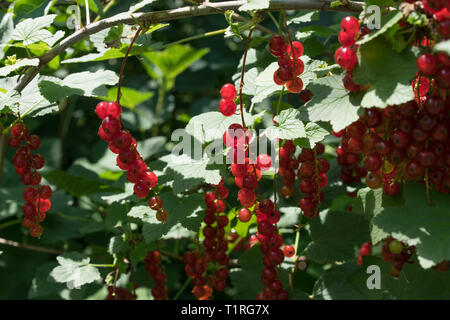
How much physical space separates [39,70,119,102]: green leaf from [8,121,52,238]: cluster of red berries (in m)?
0.09

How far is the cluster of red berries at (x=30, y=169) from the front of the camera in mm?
999

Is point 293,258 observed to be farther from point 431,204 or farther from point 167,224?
point 431,204

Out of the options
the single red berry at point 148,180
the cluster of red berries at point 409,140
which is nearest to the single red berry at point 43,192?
the single red berry at point 148,180

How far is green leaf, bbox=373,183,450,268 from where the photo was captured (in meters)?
0.71

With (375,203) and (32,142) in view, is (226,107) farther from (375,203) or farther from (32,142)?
(32,142)

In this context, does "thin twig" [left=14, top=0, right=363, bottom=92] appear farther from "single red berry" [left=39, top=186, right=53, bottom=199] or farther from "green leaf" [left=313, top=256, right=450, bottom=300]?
"green leaf" [left=313, top=256, right=450, bottom=300]

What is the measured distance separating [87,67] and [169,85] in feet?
1.23

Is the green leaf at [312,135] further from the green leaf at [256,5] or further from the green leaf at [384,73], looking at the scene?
the green leaf at [256,5]

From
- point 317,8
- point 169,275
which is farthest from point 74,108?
point 317,8

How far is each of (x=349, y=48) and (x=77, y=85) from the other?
56 centimetres

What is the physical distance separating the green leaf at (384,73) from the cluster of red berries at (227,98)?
0.23 m

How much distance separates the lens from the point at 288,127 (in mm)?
850

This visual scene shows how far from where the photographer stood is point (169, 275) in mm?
1594

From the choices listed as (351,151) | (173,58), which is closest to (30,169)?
(351,151)
